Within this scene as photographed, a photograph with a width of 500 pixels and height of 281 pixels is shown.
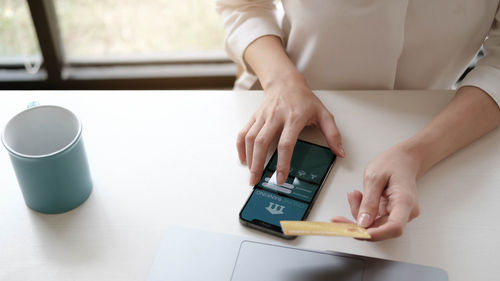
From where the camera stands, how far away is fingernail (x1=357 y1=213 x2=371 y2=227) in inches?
24.5

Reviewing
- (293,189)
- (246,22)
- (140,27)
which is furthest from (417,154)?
(140,27)

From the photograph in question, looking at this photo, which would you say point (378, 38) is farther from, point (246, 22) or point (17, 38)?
point (17, 38)

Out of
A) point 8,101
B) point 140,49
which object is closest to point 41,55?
point 140,49

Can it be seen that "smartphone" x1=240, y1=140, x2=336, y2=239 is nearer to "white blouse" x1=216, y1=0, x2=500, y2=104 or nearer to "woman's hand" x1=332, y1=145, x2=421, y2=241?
"woman's hand" x1=332, y1=145, x2=421, y2=241

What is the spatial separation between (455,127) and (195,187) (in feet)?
1.46

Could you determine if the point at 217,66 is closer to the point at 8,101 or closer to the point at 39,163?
the point at 8,101

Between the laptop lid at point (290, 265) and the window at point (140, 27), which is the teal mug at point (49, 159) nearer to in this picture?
the laptop lid at point (290, 265)

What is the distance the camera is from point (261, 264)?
619 mm

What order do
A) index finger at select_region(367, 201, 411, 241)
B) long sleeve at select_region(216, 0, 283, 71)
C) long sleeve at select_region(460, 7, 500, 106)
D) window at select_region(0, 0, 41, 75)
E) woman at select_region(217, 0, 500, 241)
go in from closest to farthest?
index finger at select_region(367, 201, 411, 241) < woman at select_region(217, 0, 500, 241) < long sleeve at select_region(460, 7, 500, 106) < long sleeve at select_region(216, 0, 283, 71) < window at select_region(0, 0, 41, 75)

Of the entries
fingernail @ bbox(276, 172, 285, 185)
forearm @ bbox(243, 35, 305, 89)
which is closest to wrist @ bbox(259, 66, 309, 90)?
forearm @ bbox(243, 35, 305, 89)

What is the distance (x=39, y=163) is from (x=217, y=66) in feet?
4.60

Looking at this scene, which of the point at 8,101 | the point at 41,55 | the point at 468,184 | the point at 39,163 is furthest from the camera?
the point at 41,55

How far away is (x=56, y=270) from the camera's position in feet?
2.02

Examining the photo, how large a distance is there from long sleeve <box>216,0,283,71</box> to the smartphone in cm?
30
